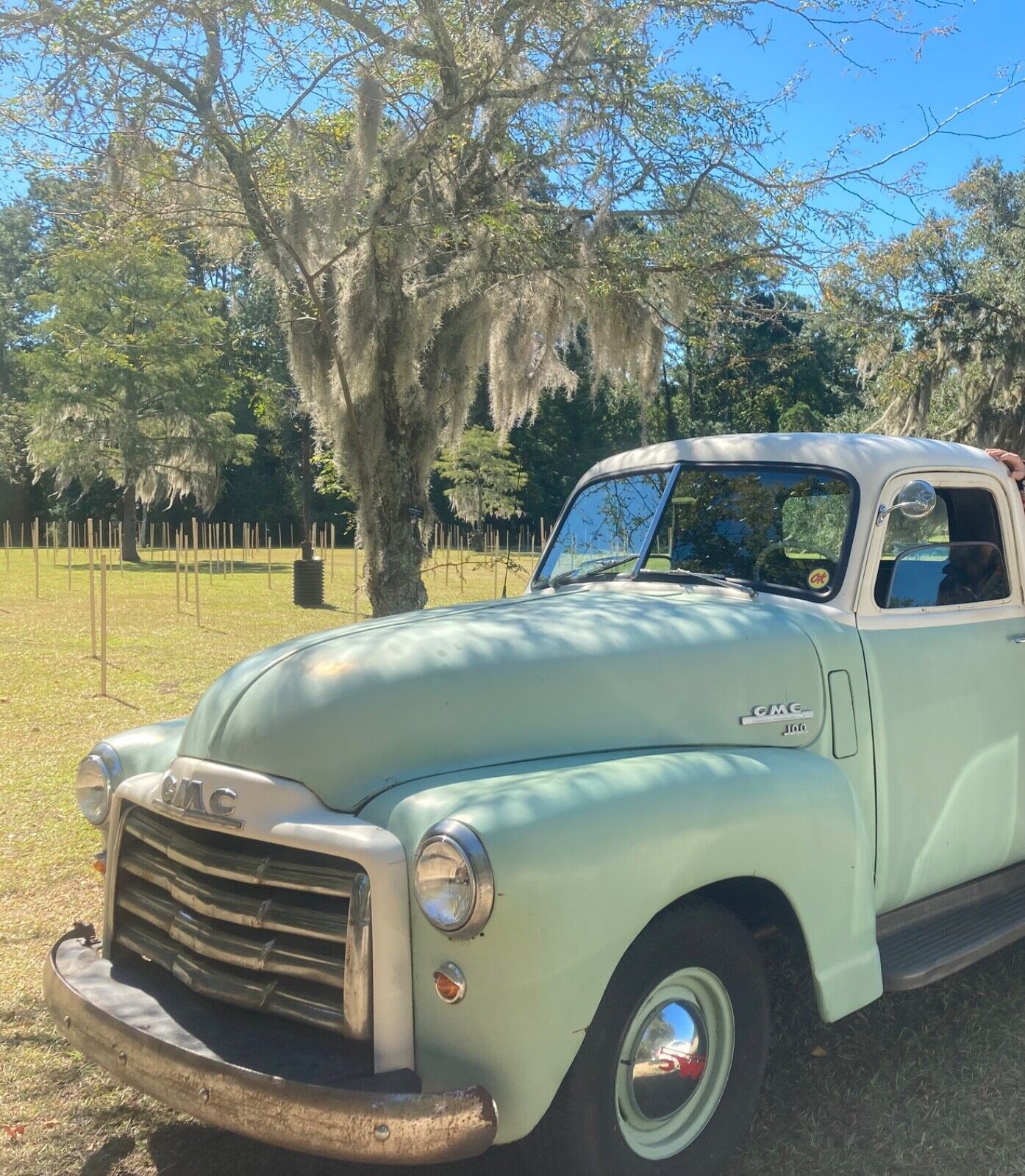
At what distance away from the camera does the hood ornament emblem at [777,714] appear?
312 cm

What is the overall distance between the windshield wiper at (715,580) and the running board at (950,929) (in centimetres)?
110

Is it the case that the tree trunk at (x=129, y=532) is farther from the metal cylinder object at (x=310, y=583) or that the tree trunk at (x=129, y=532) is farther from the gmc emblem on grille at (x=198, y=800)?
the gmc emblem on grille at (x=198, y=800)

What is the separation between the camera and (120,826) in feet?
10.0

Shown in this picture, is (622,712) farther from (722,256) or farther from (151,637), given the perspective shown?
(151,637)

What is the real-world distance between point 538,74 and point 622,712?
5.11 metres

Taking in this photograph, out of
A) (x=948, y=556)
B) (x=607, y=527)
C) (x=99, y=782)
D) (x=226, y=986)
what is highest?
(x=607, y=527)

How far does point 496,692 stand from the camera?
285 centimetres

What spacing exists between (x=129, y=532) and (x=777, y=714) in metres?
33.6

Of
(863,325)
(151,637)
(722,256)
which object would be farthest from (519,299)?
(151,637)

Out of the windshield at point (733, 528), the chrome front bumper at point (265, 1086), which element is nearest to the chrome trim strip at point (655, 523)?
the windshield at point (733, 528)

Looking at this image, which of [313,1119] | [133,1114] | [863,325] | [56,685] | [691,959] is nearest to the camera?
[313,1119]

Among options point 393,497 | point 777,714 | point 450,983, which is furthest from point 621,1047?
point 393,497

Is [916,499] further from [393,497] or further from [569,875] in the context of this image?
[393,497]

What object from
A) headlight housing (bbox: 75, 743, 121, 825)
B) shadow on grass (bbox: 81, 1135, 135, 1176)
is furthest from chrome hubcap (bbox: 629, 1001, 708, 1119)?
headlight housing (bbox: 75, 743, 121, 825)
